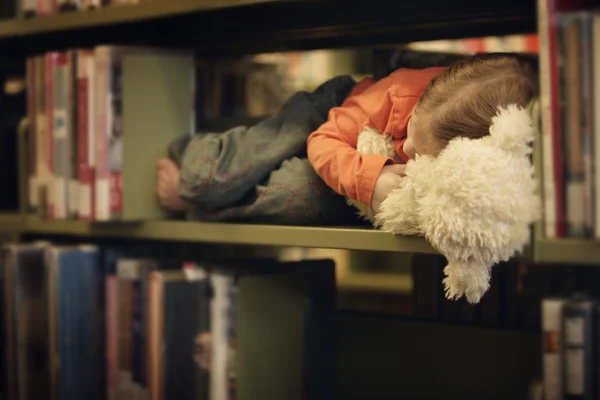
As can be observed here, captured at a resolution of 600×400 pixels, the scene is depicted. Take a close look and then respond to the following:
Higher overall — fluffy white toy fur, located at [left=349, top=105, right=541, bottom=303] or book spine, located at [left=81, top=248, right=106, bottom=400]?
fluffy white toy fur, located at [left=349, top=105, right=541, bottom=303]

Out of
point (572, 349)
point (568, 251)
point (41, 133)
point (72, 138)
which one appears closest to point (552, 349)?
point (572, 349)

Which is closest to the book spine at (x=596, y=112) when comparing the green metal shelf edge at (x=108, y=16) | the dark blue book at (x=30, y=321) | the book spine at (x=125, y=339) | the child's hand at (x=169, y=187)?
the green metal shelf edge at (x=108, y=16)

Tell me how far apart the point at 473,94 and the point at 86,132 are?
70 cm

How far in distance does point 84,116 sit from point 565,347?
2.86 ft

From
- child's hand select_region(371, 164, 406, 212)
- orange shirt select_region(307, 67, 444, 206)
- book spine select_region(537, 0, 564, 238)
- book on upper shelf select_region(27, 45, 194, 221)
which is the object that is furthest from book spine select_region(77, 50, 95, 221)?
book spine select_region(537, 0, 564, 238)

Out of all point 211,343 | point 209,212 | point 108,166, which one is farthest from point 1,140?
point 211,343

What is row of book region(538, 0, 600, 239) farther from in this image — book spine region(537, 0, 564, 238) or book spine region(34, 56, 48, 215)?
book spine region(34, 56, 48, 215)

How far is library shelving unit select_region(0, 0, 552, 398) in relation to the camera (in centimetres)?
113

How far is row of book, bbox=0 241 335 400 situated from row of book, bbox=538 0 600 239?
18.3 inches

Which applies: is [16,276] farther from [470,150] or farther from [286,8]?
[470,150]

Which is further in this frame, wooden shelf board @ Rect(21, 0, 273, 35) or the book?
the book

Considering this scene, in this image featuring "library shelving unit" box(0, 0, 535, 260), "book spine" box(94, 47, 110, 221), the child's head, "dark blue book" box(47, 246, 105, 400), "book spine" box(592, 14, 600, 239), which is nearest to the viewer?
"book spine" box(592, 14, 600, 239)

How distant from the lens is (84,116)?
133 cm

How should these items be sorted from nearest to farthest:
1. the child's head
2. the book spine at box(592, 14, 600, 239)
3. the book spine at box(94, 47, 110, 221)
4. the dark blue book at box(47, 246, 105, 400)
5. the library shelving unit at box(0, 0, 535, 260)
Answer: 1. the book spine at box(592, 14, 600, 239)
2. the child's head
3. the library shelving unit at box(0, 0, 535, 260)
4. the book spine at box(94, 47, 110, 221)
5. the dark blue book at box(47, 246, 105, 400)
